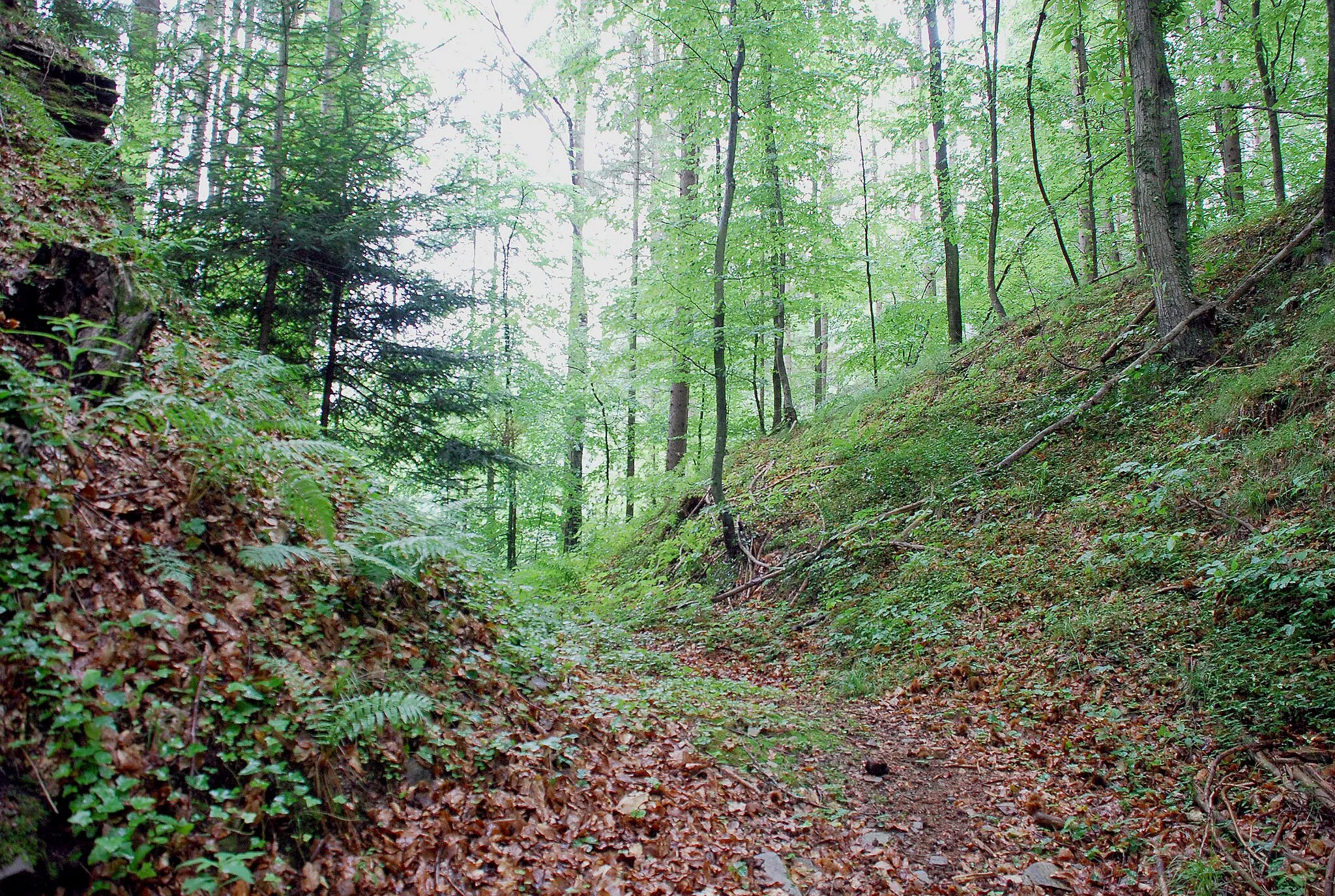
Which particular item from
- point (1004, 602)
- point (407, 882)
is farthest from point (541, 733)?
point (1004, 602)

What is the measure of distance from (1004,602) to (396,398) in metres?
8.62

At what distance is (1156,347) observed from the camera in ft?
28.5

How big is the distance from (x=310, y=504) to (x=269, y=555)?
453mm

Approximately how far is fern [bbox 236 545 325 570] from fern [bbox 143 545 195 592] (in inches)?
12.3

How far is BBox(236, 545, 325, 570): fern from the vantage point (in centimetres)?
378

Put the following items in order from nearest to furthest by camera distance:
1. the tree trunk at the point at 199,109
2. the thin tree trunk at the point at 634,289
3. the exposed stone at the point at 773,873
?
1. the exposed stone at the point at 773,873
2. the tree trunk at the point at 199,109
3. the thin tree trunk at the point at 634,289

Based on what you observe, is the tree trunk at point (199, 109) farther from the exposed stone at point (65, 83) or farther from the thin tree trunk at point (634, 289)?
the thin tree trunk at point (634, 289)

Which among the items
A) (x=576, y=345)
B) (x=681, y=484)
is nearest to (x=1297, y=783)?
(x=681, y=484)

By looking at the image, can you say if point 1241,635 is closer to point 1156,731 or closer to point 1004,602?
point 1156,731

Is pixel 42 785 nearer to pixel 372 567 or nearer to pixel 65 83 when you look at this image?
pixel 372 567

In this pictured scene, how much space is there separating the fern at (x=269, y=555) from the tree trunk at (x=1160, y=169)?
32.1 feet

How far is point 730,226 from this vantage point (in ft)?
38.0

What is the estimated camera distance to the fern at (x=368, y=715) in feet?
10.6

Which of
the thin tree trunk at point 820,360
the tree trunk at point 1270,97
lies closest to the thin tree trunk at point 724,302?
the thin tree trunk at point 820,360
